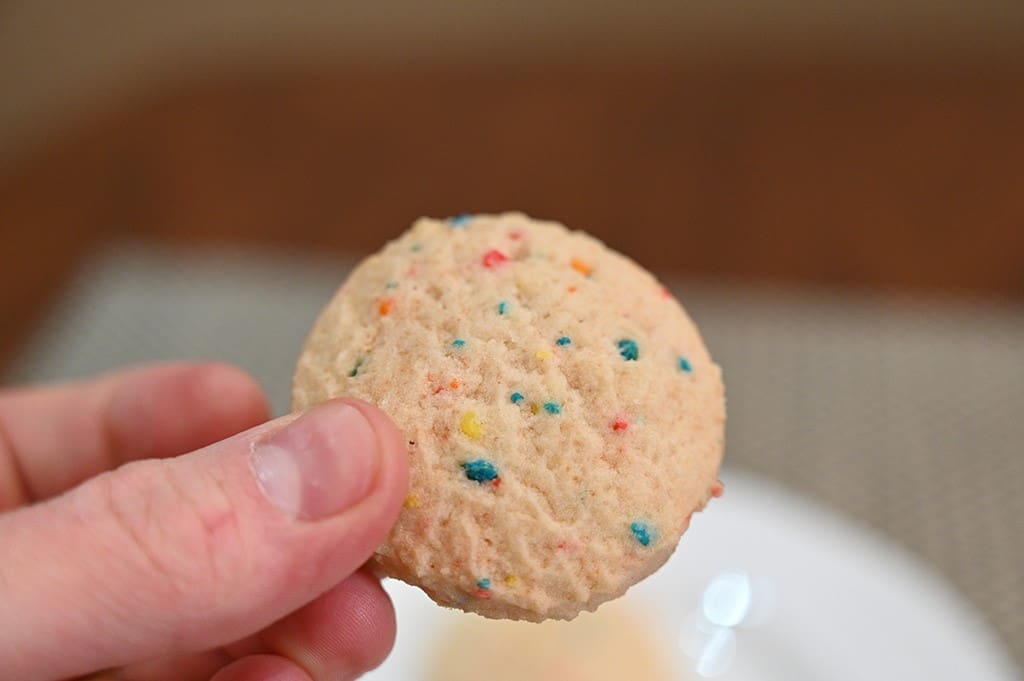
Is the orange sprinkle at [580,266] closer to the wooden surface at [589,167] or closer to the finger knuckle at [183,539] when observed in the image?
the finger knuckle at [183,539]

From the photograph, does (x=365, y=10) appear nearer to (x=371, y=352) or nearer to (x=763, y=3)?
(x=763, y=3)

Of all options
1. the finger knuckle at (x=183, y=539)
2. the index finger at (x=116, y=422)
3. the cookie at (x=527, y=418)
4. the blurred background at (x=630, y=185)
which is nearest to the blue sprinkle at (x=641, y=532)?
the cookie at (x=527, y=418)

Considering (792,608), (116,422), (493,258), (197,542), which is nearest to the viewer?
(197,542)

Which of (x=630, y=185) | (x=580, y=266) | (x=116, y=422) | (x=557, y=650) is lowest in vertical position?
(x=557, y=650)

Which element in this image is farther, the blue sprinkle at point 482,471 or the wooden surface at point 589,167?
the wooden surface at point 589,167

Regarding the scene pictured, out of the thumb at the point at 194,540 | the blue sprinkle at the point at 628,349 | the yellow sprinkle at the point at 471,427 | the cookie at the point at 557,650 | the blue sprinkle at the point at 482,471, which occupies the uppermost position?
the blue sprinkle at the point at 628,349

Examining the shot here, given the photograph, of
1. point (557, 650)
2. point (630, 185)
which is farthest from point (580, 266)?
point (630, 185)

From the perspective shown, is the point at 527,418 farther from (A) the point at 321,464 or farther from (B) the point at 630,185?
(B) the point at 630,185
